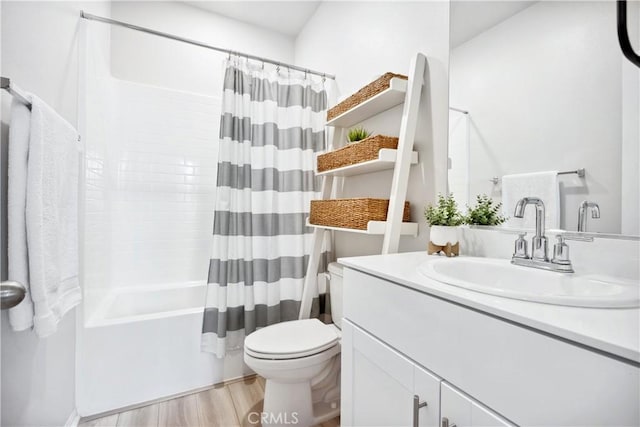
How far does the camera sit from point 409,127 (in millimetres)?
1300

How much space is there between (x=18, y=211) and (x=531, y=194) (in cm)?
163

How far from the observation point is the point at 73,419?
143 cm

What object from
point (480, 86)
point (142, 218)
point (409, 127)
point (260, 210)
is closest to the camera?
point (480, 86)

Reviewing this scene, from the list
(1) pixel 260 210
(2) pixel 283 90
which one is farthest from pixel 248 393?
(2) pixel 283 90

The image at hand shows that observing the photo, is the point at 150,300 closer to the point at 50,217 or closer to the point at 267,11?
the point at 50,217

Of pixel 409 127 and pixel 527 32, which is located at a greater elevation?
pixel 527 32

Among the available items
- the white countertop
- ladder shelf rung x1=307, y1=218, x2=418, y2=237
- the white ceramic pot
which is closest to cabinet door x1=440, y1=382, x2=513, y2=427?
the white countertop

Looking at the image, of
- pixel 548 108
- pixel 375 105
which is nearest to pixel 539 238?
pixel 548 108

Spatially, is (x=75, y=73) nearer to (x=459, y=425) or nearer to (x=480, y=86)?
(x=480, y=86)

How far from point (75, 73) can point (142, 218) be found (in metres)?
1.12

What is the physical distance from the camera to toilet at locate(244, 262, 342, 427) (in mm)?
1316

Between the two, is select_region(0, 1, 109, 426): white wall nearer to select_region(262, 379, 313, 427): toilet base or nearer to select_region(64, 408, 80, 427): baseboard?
select_region(64, 408, 80, 427): baseboard

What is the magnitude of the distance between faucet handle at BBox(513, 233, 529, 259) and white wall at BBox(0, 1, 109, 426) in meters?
1.59

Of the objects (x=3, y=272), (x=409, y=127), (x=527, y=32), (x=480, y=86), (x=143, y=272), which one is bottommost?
(x=143, y=272)
